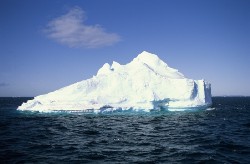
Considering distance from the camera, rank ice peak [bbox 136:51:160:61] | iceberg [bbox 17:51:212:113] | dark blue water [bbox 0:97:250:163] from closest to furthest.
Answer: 1. dark blue water [bbox 0:97:250:163]
2. iceberg [bbox 17:51:212:113]
3. ice peak [bbox 136:51:160:61]

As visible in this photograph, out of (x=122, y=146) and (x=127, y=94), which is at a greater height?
(x=127, y=94)

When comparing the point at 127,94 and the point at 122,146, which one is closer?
the point at 122,146

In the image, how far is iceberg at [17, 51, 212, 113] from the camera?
1492 inches

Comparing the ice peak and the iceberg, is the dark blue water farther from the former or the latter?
the ice peak

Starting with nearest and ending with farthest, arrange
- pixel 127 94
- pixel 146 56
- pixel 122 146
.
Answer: pixel 122 146, pixel 127 94, pixel 146 56

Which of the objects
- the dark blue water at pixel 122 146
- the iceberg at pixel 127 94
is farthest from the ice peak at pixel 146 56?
the dark blue water at pixel 122 146

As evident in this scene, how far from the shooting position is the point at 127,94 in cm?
4028

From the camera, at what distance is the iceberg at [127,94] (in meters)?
37.9

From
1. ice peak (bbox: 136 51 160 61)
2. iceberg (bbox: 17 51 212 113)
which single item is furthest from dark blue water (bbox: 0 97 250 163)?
ice peak (bbox: 136 51 160 61)

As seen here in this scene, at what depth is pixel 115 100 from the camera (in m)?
38.8

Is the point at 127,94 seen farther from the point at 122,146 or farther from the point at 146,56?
the point at 122,146

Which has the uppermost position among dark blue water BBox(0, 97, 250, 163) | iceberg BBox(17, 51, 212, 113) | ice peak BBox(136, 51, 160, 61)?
ice peak BBox(136, 51, 160, 61)

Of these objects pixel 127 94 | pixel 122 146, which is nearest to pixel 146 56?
pixel 127 94

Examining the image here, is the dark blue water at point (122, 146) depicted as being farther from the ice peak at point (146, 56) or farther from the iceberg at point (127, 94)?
the ice peak at point (146, 56)
